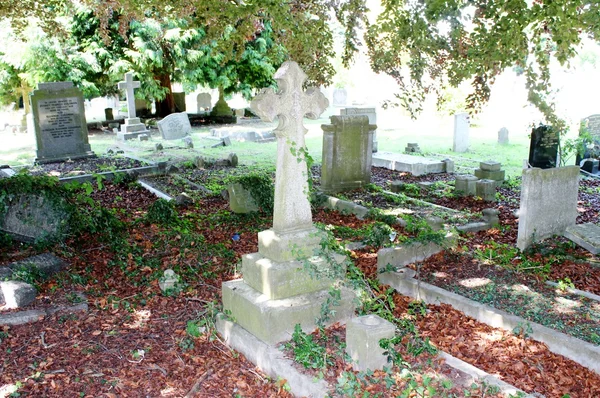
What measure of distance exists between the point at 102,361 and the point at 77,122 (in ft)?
35.6

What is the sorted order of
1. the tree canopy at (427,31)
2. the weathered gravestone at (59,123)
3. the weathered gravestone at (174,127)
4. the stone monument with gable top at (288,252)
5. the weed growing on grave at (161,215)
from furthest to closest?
the weathered gravestone at (174,127) → the weathered gravestone at (59,123) → the weed growing on grave at (161,215) → the tree canopy at (427,31) → the stone monument with gable top at (288,252)

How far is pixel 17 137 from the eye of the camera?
64.5 feet

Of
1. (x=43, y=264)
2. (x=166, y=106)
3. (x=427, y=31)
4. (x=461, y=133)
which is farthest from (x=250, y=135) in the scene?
(x=43, y=264)

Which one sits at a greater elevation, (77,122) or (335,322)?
(77,122)

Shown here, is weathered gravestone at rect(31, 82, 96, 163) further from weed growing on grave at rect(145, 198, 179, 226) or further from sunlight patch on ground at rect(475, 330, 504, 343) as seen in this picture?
sunlight patch on ground at rect(475, 330, 504, 343)

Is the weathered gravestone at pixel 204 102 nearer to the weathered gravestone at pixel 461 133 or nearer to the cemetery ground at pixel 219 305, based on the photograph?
the weathered gravestone at pixel 461 133

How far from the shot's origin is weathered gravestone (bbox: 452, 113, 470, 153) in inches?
625

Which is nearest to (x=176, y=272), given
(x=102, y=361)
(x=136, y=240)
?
(x=136, y=240)

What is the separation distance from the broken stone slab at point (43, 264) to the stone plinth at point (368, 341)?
3.78 metres

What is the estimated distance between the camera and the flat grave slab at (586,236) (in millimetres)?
6613

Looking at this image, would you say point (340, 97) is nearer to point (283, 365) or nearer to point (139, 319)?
point (139, 319)

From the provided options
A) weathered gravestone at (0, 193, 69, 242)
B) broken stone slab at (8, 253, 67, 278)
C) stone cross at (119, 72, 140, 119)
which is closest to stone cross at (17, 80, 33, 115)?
stone cross at (119, 72, 140, 119)

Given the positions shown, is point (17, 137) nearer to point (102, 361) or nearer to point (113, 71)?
point (113, 71)

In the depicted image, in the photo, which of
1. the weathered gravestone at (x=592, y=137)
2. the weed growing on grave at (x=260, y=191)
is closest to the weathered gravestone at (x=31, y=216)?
the weed growing on grave at (x=260, y=191)
